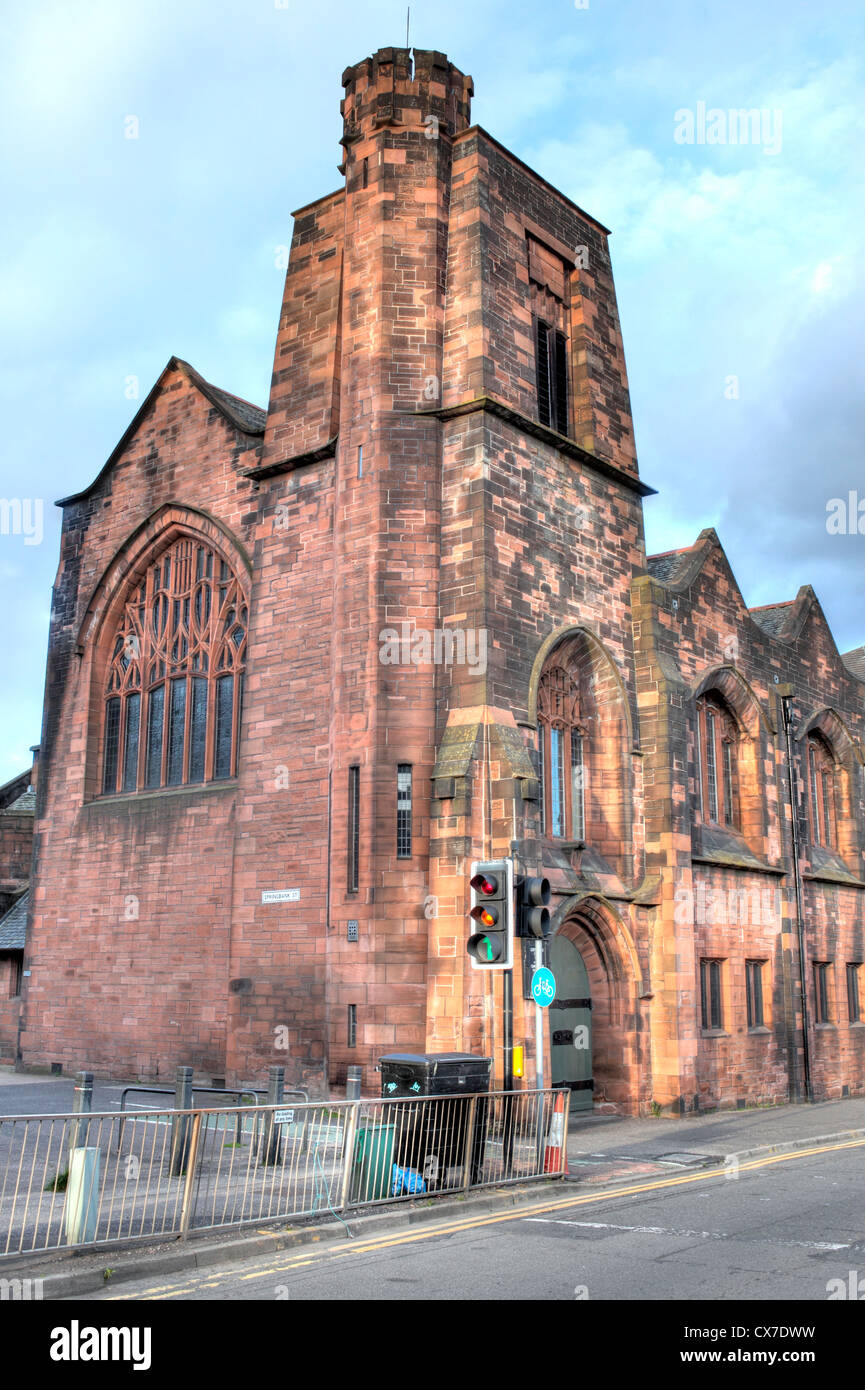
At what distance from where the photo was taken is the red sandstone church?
57.9 ft

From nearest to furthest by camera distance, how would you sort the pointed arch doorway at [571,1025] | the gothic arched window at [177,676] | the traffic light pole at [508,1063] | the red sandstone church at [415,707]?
the traffic light pole at [508,1063]
the red sandstone church at [415,707]
the pointed arch doorway at [571,1025]
the gothic arched window at [177,676]

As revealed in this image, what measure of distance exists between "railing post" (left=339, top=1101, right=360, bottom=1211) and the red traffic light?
268 centimetres

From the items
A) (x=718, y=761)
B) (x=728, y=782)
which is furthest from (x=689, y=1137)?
(x=728, y=782)

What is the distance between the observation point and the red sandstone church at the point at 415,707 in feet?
57.9

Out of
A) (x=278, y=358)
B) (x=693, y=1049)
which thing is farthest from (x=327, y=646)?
(x=693, y=1049)

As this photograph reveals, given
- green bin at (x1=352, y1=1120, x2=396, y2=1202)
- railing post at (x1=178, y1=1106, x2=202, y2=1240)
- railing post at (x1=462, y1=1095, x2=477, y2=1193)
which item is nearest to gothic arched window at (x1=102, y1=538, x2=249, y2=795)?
railing post at (x1=462, y1=1095, x2=477, y2=1193)

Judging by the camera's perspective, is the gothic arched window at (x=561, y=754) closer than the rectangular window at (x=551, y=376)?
Yes

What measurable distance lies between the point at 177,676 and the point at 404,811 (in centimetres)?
752

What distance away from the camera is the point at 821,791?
91.8 feet

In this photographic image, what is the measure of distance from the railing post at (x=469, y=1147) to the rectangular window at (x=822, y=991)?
52.0 ft

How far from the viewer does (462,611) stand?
18.1m

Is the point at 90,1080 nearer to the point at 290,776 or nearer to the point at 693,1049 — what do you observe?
the point at 290,776

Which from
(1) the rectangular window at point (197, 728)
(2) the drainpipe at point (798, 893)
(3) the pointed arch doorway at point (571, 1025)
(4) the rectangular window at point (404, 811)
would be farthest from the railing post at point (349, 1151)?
(2) the drainpipe at point (798, 893)

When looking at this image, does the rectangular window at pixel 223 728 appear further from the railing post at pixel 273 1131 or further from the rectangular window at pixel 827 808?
the rectangular window at pixel 827 808
